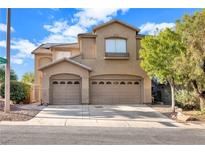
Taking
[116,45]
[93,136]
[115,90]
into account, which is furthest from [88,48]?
[93,136]

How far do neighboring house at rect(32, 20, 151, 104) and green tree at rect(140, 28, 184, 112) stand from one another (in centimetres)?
382

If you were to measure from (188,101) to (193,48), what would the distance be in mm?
4987

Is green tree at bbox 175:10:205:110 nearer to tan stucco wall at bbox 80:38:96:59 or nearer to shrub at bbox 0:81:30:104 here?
tan stucco wall at bbox 80:38:96:59

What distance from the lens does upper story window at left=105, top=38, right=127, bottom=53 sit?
21312mm

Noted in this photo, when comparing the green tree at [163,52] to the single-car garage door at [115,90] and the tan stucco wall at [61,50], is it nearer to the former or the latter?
the single-car garage door at [115,90]

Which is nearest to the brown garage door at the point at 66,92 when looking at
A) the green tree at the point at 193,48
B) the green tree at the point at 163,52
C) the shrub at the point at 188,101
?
the green tree at the point at 163,52

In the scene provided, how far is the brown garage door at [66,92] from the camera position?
20562 mm

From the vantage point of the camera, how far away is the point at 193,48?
47.8 ft

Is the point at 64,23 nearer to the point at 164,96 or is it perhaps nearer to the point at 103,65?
the point at 103,65

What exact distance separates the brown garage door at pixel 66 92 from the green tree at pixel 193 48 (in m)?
8.16

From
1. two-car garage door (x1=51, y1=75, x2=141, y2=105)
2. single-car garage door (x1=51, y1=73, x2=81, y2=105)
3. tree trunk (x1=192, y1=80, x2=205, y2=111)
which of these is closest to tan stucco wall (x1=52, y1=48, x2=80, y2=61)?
two-car garage door (x1=51, y1=75, x2=141, y2=105)

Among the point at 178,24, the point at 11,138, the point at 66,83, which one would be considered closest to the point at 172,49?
the point at 178,24

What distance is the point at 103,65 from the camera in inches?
836

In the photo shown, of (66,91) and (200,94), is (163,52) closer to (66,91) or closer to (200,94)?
(200,94)
